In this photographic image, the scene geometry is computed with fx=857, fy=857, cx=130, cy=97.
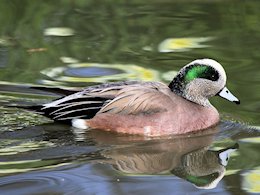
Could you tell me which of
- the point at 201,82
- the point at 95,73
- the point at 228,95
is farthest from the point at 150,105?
the point at 95,73

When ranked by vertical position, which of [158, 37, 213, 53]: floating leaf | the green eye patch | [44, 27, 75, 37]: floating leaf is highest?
the green eye patch

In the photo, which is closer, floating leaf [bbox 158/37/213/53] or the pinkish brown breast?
the pinkish brown breast

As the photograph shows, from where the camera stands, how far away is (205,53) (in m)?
9.15

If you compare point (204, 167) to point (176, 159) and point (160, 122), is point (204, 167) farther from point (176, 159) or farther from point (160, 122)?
point (160, 122)

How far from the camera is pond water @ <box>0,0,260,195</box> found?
5.87m

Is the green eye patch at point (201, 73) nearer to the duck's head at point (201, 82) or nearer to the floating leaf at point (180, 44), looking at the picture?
the duck's head at point (201, 82)

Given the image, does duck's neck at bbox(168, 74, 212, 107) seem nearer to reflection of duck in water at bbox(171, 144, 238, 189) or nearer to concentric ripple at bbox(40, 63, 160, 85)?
reflection of duck in water at bbox(171, 144, 238, 189)

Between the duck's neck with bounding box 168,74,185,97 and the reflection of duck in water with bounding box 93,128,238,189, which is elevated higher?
the duck's neck with bounding box 168,74,185,97

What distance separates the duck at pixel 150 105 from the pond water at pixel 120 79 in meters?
0.10

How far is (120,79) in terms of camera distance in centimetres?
831

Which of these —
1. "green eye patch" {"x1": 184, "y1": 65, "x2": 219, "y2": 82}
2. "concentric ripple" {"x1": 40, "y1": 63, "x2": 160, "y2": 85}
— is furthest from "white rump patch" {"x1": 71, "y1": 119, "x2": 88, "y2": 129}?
"concentric ripple" {"x1": 40, "y1": 63, "x2": 160, "y2": 85}

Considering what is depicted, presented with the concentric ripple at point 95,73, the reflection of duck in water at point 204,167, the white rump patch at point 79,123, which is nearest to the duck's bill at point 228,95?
the reflection of duck in water at point 204,167

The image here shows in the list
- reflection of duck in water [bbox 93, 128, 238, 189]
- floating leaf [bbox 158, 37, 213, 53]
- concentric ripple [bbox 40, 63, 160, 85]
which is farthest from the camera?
floating leaf [bbox 158, 37, 213, 53]

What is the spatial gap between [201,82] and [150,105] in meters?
0.52
